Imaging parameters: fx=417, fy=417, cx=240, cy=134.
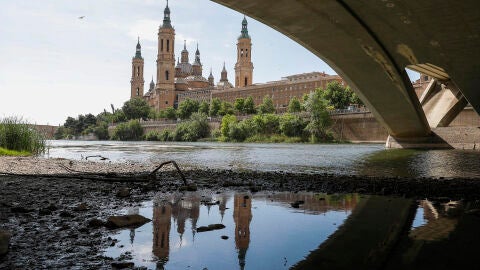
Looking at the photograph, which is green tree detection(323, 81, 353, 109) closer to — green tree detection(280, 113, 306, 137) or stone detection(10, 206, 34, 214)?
green tree detection(280, 113, 306, 137)

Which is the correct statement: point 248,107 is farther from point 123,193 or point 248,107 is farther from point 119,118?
point 123,193

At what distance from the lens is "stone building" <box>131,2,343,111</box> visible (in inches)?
4555

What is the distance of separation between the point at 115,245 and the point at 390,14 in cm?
1810

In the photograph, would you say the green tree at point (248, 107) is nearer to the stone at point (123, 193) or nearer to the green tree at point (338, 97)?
the green tree at point (338, 97)

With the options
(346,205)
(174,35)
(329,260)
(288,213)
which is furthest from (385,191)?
(174,35)

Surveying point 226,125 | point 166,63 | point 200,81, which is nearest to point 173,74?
point 166,63

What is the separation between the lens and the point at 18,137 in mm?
20953

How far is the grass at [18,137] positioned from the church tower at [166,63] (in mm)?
128995

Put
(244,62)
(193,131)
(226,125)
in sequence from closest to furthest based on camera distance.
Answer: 1. (226,125)
2. (193,131)
3. (244,62)

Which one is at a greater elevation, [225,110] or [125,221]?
[225,110]

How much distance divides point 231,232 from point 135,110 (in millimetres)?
139473

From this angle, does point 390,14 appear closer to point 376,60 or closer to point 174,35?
point 376,60

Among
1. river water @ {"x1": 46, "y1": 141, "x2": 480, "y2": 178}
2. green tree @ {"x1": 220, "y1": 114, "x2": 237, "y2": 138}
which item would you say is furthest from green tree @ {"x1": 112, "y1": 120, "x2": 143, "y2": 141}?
river water @ {"x1": 46, "y1": 141, "x2": 480, "y2": 178}

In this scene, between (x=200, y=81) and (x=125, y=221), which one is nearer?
(x=125, y=221)
